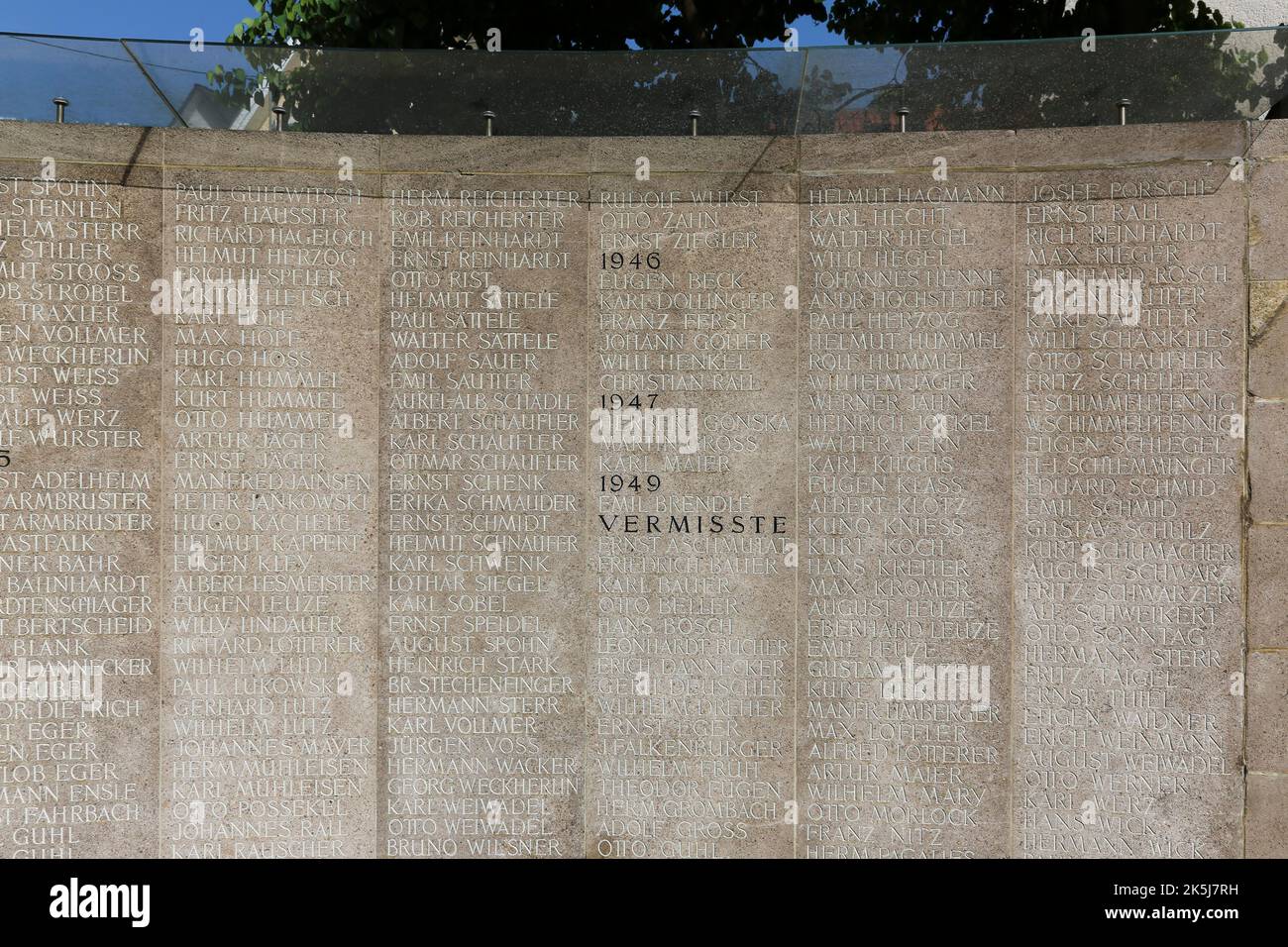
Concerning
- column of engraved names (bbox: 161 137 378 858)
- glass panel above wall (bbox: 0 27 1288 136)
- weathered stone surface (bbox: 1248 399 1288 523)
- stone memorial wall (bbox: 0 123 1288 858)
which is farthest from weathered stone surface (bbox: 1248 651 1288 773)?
column of engraved names (bbox: 161 137 378 858)

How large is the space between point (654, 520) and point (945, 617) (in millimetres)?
2571

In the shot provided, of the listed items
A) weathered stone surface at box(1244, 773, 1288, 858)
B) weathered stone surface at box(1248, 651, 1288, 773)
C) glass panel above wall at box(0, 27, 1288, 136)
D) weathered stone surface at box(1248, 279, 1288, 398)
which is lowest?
weathered stone surface at box(1244, 773, 1288, 858)

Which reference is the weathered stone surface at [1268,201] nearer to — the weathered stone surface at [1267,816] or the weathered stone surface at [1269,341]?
the weathered stone surface at [1269,341]

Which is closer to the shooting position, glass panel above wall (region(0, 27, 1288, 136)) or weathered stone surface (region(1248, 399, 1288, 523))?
weathered stone surface (region(1248, 399, 1288, 523))

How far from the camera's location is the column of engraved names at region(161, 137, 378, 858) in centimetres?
655

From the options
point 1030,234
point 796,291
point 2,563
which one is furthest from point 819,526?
point 2,563

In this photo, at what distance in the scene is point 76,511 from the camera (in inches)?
256

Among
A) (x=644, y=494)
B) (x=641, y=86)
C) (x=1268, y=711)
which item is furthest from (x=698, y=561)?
(x=1268, y=711)

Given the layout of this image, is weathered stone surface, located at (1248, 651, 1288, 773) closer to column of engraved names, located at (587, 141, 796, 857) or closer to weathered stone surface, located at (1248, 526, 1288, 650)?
weathered stone surface, located at (1248, 526, 1288, 650)

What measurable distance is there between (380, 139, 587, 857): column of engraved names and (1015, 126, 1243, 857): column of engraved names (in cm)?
386

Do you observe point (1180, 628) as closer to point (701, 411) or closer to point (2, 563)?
point (701, 411)

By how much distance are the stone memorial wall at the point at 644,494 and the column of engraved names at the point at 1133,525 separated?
33 mm

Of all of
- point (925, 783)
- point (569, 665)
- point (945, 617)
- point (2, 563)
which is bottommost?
point (925, 783)

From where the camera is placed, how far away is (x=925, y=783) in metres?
6.57
